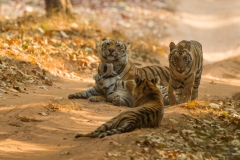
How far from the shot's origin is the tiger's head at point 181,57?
9195 millimetres

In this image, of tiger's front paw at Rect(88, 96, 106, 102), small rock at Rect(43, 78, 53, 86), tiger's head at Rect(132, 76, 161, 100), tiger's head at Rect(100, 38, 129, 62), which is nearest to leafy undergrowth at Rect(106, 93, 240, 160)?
tiger's head at Rect(132, 76, 161, 100)

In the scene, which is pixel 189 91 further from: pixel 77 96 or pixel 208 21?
pixel 208 21

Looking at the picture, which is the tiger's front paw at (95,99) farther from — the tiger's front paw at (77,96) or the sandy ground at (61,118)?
the tiger's front paw at (77,96)

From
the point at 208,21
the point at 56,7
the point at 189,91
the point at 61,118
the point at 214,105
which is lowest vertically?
the point at 61,118

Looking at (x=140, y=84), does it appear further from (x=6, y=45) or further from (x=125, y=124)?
(x=6, y=45)

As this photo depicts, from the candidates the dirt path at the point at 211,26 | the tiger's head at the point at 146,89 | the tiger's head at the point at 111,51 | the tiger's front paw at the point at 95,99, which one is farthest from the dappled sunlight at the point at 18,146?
the dirt path at the point at 211,26

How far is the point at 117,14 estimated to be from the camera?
82.8 ft

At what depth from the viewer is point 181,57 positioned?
919 cm

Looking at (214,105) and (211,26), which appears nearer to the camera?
(214,105)

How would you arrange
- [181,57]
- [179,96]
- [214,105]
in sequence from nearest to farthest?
[214,105] < [181,57] < [179,96]

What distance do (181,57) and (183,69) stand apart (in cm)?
21

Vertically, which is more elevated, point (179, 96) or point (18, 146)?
point (179, 96)

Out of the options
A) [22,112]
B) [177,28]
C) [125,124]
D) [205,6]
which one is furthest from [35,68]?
[205,6]

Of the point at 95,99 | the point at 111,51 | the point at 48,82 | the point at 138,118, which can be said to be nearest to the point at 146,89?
the point at 138,118
